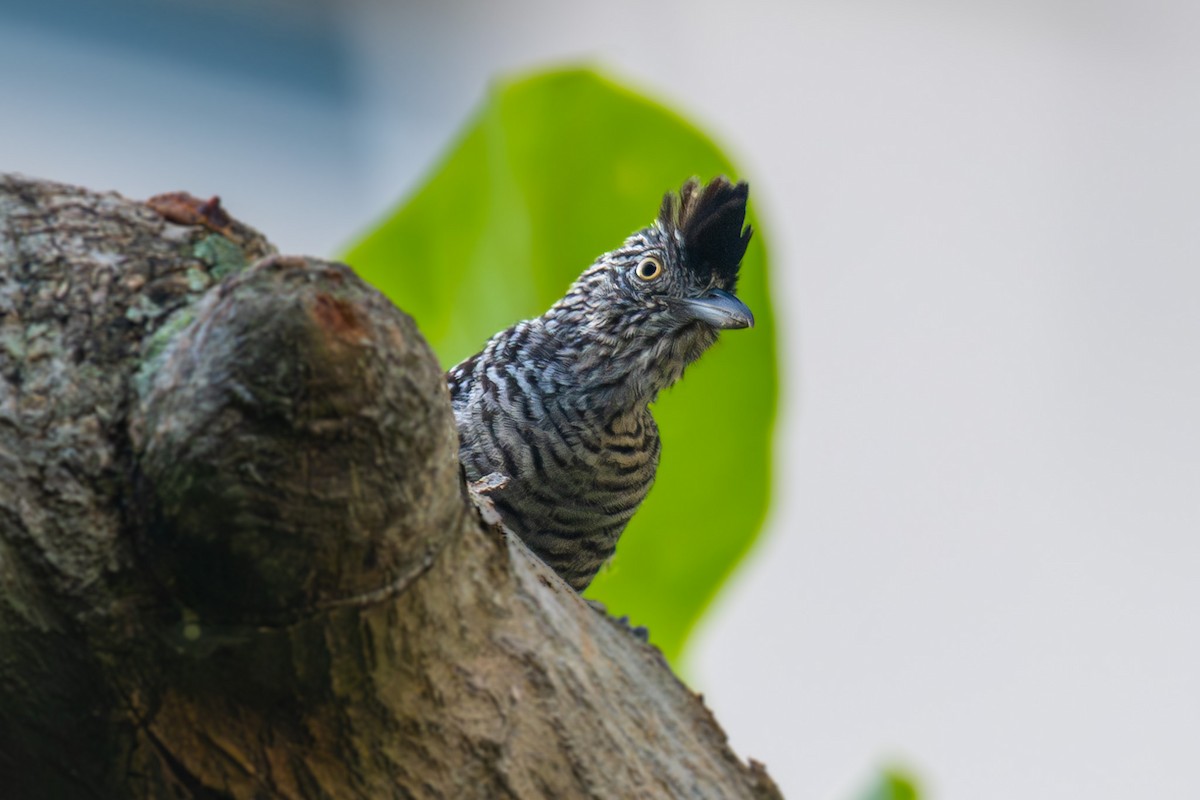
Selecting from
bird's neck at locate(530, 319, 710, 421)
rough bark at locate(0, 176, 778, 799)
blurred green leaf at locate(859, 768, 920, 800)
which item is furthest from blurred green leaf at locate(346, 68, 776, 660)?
rough bark at locate(0, 176, 778, 799)

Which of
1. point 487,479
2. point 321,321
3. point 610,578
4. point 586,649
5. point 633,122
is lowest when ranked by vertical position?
point 610,578

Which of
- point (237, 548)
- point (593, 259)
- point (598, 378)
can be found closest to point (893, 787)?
point (598, 378)

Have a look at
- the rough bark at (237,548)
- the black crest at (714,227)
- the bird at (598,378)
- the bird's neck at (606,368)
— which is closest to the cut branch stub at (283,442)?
the rough bark at (237,548)

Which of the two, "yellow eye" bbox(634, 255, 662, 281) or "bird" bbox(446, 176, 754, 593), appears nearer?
"bird" bbox(446, 176, 754, 593)

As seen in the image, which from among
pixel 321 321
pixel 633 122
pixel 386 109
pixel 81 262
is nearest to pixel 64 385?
pixel 81 262

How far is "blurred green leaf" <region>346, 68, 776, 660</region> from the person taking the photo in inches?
121

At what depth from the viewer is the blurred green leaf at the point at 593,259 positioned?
10.1ft

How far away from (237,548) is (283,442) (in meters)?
0.11

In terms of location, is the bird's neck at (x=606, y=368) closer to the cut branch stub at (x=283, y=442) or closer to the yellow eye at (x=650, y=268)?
the yellow eye at (x=650, y=268)

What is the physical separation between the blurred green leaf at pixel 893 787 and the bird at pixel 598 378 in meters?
0.89

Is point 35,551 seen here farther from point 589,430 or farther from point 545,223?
point 545,223

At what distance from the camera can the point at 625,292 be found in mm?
2900

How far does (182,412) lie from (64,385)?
0.20 m

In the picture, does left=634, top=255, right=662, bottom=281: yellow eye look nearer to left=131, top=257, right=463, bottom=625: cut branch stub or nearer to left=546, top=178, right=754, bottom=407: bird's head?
left=546, top=178, right=754, bottom=407: bird's head
